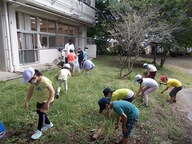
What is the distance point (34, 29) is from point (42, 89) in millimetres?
8734

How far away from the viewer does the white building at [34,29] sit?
352 inches

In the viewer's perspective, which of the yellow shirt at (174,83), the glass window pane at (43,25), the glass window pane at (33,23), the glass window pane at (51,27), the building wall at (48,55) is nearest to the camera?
the yellow shirt at (174,83)

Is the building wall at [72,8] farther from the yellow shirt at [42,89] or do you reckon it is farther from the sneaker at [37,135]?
the sneaker at [37,135]

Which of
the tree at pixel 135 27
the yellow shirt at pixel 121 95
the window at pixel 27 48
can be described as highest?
the tree at pixel 135 27

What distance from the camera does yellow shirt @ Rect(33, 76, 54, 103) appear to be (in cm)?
362

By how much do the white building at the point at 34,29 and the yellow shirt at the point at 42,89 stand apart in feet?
20.1

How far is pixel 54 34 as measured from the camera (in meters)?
13.9

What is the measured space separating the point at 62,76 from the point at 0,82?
2.78 m

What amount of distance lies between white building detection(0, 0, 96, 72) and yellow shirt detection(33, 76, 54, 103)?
6131mm

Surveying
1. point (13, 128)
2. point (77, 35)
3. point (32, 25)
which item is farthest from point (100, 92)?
point (77, 35)

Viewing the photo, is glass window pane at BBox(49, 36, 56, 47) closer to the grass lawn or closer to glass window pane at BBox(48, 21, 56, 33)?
glass window pane at BBox(48, 21, 56, 33)

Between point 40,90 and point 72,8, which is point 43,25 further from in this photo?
point 40,90

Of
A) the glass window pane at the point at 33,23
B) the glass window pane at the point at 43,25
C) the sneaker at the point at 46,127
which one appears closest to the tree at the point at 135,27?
the glass window pane at the point at 43,25

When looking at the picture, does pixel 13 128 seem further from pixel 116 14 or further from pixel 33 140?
pixel 116 14
